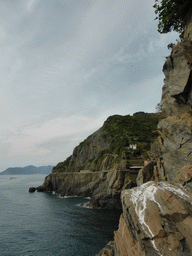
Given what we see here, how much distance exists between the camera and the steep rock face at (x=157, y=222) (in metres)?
14.3

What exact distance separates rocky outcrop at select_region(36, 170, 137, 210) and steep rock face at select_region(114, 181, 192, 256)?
39.1 meters

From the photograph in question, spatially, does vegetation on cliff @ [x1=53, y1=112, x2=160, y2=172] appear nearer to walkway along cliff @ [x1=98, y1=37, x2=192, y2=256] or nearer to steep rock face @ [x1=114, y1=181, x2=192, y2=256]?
walkway along cliff @ [x1=98, y1=37, x2=192, y2=256]

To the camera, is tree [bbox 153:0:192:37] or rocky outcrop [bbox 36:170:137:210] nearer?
tree [bbox 153:0:192:37]

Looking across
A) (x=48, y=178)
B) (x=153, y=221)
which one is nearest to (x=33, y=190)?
(x=48, y=178)

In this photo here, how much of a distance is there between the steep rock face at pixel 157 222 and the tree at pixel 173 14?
33.5 meters

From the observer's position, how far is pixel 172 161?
29891mm

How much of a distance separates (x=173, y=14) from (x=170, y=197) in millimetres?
35163

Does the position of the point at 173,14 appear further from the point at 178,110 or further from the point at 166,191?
the point at 166,191

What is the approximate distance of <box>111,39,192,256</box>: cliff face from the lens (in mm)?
14883

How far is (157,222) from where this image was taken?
52.0ft

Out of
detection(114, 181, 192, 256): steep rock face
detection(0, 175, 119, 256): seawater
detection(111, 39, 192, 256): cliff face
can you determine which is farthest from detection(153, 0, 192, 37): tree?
detection(0, 175, 119, 256): seawater

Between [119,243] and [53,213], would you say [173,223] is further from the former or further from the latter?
[53,213]

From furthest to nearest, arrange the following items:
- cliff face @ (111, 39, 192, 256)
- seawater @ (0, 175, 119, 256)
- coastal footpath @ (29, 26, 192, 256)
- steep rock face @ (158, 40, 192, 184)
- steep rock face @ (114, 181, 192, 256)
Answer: seawater @ (0, 175, 119, 256), steep rock face @ (158, 40, 192, 184), coastal footpath @ (29, 26, 192, 256), cliff face @ (111, 39, 192, 256), steep rock face @ (114, 181, 192, 256)

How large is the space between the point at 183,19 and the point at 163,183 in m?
34.6
